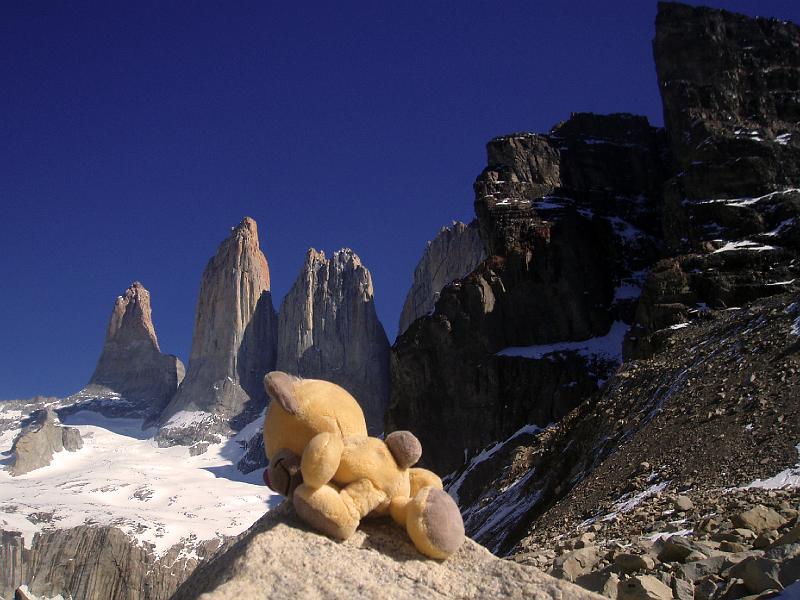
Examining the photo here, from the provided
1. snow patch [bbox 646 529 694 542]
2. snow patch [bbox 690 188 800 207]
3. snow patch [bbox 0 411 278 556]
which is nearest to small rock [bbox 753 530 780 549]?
snow patch [bbox 646 529 694 542]

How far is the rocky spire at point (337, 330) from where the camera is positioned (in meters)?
140

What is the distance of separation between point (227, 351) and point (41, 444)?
39.5 meters

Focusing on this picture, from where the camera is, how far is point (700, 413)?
818 inches

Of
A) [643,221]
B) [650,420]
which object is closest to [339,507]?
[650,420]

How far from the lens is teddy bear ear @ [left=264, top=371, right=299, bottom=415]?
19.5 ft

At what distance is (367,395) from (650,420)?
115357 mm

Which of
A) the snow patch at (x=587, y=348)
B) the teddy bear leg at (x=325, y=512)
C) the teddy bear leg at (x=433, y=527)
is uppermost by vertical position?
the snow patch at (x=587, y=348)

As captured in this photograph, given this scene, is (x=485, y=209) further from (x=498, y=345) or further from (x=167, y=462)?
(x=167, y=462)

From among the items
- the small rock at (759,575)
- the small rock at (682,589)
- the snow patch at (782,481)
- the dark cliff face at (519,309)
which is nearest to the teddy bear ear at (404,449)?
the small rock at (682,589)

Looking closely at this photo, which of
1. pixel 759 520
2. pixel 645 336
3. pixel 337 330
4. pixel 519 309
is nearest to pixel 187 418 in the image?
pixel 337 330

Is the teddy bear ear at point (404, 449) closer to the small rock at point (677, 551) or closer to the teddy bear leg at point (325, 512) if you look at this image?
the teddy bear leg at point (325, 512)

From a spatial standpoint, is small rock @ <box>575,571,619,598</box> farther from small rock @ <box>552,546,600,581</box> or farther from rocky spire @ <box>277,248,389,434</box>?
rocky spire @ <box>277,248,389,434</box>

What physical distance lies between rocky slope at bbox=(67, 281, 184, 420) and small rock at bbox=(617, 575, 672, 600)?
18369 centimetres

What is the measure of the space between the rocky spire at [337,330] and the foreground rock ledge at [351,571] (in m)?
128
